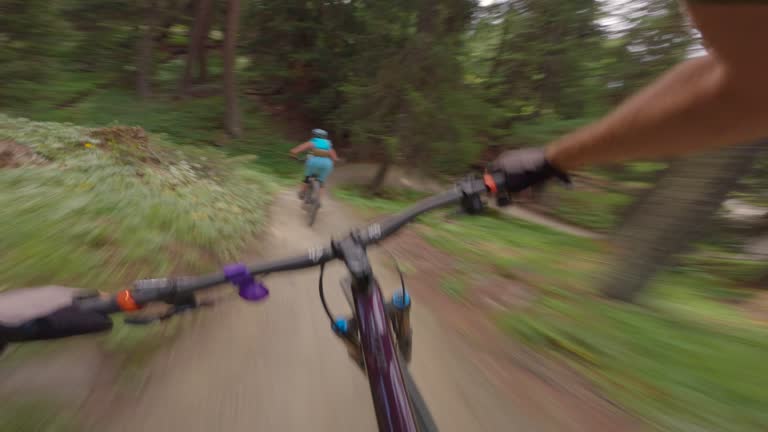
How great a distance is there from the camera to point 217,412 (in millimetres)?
2215

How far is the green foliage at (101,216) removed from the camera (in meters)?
2.90

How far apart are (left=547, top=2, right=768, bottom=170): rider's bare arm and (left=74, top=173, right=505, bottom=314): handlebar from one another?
0.38 m

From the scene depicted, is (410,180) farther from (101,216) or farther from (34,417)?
(34,417)

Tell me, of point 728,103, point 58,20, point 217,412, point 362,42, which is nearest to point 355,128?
point 362,42

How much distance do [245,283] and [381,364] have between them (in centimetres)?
56

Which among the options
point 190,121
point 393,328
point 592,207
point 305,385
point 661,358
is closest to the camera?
point 393,328

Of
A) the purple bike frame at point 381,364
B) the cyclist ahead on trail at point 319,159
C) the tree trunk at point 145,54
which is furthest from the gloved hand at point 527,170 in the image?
the tree trunk at point 145,54

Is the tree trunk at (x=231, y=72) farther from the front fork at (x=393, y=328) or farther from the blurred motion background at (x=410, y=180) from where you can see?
the front fork at (x=393, y=328)

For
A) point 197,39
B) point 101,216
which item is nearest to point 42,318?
point 101,216

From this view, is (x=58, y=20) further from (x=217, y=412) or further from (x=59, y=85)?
(x=217, y=412)

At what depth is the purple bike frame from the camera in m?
1.28

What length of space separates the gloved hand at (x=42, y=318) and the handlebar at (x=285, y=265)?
0.14 ft

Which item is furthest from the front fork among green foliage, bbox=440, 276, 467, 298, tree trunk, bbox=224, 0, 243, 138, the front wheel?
tree trunk, bbox=224, 0, 243, 138

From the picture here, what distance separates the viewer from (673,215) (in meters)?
3.90
